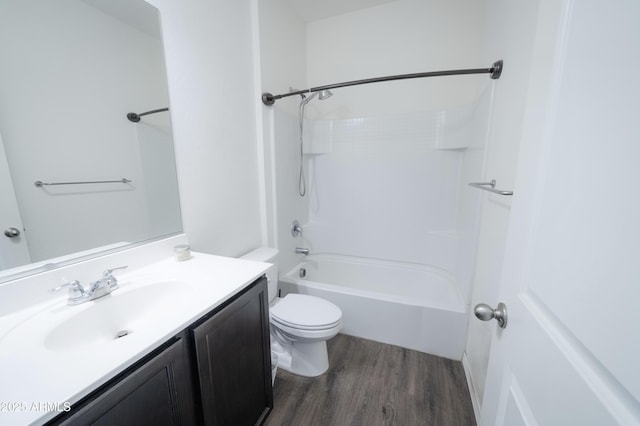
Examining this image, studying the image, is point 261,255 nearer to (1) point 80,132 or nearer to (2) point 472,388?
(1) point 80,132

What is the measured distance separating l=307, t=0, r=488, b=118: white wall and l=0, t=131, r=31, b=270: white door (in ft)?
7.15

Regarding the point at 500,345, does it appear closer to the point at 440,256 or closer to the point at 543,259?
the point at 543,259

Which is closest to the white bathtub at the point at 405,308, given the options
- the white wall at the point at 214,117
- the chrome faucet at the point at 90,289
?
the white wall at the point at 214,117

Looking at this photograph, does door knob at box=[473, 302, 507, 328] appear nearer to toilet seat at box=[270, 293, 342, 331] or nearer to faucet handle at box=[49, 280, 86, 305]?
toilet seat at box=[270, 293, 342, 331]

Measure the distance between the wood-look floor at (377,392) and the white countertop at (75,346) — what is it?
35.7 inches

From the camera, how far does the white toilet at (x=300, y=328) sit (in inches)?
57.2

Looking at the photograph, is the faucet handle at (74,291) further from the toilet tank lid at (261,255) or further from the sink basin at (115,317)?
the toilet tank lid at (261,255)

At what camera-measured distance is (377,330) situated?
74.0 inches

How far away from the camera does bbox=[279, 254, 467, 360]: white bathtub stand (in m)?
1.71

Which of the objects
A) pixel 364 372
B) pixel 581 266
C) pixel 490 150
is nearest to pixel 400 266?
pixel 364 372

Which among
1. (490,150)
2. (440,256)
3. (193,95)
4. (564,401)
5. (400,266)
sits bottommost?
(400,266)

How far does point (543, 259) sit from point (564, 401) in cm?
25

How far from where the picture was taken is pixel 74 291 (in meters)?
0.84

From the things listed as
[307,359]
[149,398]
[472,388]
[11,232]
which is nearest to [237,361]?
[149,398]
